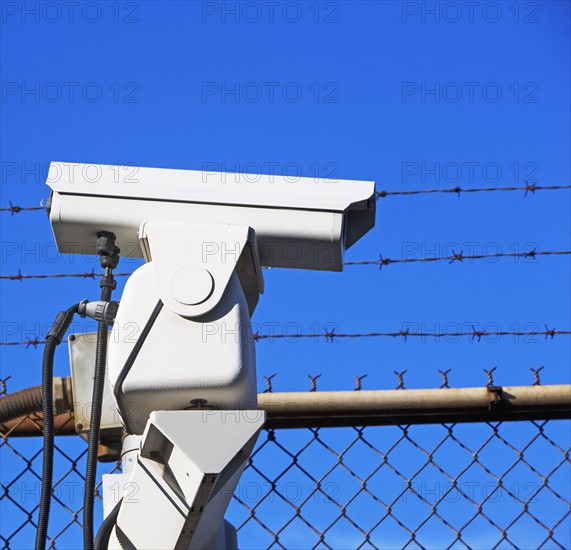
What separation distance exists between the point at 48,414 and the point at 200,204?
0.43 metres

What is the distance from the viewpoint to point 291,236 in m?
1.84

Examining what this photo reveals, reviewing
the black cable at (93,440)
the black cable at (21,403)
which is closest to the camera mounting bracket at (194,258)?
the black cable at (93,440)

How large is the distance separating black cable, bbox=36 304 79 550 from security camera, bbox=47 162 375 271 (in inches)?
6.2

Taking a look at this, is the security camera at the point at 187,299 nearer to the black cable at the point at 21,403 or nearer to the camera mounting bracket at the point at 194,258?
the camera mounting bracket at the point at 194,258

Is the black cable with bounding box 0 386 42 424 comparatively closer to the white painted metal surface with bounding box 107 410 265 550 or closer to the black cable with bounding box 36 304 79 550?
the black cable with bounding box 36 304 79 550

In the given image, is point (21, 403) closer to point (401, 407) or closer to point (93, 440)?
point (93, 440)

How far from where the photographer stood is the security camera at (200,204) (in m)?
1.82

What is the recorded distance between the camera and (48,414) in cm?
174

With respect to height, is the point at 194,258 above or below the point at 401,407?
above

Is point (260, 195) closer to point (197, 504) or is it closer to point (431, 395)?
point (197, 504)

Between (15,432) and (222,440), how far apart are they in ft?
2.72

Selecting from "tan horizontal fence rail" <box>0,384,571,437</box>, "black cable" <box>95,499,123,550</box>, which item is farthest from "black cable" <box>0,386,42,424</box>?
"black cable" <box>95,499,123,550</box>

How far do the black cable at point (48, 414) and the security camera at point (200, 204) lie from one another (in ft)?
0.52

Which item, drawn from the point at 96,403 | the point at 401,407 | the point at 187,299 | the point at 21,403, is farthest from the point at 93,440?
the point at 401,407
